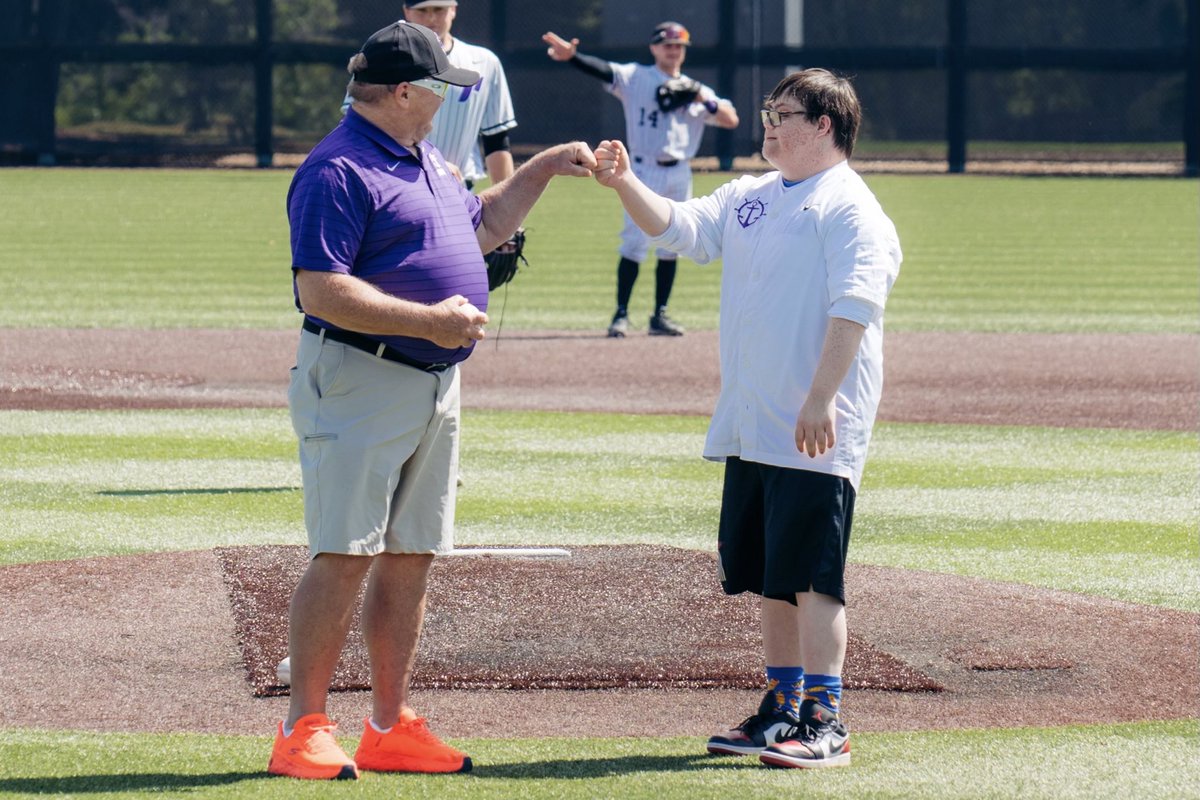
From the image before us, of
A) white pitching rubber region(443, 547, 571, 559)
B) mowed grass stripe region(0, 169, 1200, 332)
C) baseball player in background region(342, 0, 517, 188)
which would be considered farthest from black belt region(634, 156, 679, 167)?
white pitching rubber region(443, 547, 571, 559)

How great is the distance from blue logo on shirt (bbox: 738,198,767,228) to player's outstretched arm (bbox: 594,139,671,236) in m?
0.19

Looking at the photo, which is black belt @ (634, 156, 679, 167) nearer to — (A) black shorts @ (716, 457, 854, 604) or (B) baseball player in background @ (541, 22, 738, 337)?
(B) baseball player in background @ (541, 22, 738, 337)

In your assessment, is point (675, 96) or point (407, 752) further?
point (675, 96)

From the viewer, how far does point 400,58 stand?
394 centimetres

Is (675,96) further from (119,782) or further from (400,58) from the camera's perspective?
(119,782)

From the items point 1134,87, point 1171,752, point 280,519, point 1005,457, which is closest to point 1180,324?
point 1005,457

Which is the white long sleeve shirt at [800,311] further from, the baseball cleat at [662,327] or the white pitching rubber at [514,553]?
the baseball cleat at [662,327]

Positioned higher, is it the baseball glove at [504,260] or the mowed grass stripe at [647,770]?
the baseball glove at [504,260]

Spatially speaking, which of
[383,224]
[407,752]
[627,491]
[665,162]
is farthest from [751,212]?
[665,162]

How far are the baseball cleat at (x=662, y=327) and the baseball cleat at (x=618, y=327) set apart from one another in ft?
0.72

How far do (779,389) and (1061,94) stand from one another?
124 feet

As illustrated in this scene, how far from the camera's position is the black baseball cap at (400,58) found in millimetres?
3939

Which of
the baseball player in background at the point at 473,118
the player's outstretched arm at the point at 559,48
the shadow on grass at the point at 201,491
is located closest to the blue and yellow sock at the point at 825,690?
the baseball player in background at the point at 473,118

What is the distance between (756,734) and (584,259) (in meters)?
15.9
